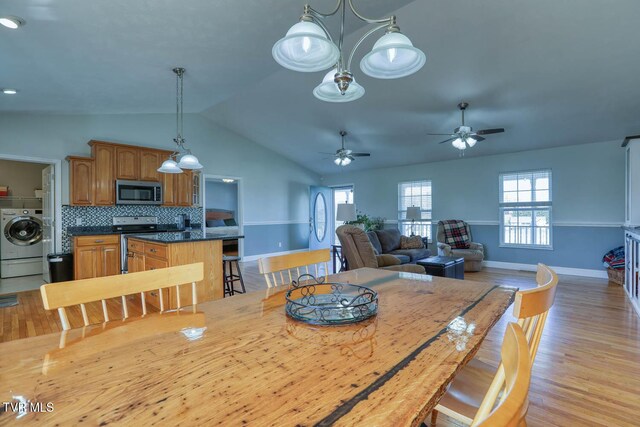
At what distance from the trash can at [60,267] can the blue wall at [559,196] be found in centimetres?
690

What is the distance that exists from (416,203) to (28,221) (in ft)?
25.6

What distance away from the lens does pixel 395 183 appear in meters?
7.85

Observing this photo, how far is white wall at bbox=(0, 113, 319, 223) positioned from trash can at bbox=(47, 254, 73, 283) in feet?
2.95

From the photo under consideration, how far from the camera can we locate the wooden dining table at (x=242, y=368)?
22.6 inches

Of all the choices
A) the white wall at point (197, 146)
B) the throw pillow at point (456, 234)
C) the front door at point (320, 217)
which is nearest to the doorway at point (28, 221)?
the white wall at point (197, 146)

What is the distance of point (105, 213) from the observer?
5.35 meters

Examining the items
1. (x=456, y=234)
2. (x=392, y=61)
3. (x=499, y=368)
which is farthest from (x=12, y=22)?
(x=456, y=234)

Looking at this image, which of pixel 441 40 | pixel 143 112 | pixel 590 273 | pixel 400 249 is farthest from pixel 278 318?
pixel 590 273

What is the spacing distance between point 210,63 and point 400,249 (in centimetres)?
443

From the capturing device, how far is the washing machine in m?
5.21

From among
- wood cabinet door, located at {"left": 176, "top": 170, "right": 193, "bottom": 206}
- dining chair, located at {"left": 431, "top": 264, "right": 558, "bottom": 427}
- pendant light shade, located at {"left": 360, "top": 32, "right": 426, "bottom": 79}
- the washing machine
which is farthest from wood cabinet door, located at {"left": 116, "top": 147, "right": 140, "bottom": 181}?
dining chair, located at {"left": 431, "top": 264, "right": 558, "bottom": 427}

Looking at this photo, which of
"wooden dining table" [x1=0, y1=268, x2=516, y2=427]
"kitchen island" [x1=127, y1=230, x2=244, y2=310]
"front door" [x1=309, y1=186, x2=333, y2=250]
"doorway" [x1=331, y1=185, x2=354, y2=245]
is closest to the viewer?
"wooden dining table" [x1=0, y1=268, x2=516, y2=427]

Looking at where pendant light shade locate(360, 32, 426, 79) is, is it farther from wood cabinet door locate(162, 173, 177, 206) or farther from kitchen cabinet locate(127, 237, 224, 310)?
wood cabinet door locate(162, 173, 177, 206)

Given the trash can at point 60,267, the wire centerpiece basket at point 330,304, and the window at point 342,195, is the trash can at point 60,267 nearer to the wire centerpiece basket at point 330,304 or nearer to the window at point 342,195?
the wire centerpiece basket at point 330,304
